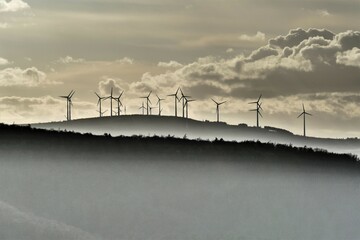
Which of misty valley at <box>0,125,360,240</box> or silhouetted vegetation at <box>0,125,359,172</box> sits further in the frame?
silhouetted vegetation at <box>0,125,359,172</box>

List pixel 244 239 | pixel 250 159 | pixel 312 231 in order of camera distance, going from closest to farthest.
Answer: pixel 244 239 → pixel 312 231 → pixel 250 159

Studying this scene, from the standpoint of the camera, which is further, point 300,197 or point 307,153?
point 307,153

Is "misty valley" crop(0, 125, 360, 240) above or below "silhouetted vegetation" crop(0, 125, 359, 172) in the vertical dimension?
below

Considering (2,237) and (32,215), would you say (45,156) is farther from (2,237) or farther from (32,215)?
(2,237)

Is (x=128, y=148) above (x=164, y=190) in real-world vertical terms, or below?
above

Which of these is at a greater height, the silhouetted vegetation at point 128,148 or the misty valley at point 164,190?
the silhouetted vegetation at point 128,148

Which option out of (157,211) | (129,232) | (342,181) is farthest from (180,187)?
(342,181)

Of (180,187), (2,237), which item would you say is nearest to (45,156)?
(180,187)

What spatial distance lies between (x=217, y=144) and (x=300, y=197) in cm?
1001

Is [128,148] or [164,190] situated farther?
[128,148]

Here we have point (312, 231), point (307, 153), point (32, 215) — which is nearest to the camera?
point (32, 215)

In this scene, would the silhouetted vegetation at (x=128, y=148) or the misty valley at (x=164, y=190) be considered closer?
the misty valley at (x=164, y=190)

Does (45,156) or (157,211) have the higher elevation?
(45,156)

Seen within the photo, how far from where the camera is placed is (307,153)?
237 feet
